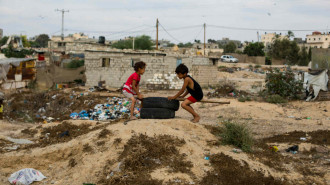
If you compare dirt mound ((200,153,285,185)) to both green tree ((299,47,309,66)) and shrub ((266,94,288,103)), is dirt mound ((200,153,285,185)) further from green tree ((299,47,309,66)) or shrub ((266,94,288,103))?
green tree ((299,47,309,66))

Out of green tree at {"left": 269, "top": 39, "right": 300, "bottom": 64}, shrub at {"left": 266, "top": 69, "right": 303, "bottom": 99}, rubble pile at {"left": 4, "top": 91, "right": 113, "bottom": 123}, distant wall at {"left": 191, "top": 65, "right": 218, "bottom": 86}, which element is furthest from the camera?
green tree at {"left": 269, "top": 39, "right": 300, "bottom": 64}

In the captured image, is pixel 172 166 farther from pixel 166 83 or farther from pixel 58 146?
pixel 166 83

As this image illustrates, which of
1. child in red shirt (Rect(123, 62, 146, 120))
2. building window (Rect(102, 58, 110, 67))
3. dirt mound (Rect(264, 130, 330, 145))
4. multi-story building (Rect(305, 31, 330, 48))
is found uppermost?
multi-story building (Rect(305, 31, 330, 48))

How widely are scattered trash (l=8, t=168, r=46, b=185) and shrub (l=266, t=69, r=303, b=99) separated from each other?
37.0 ft

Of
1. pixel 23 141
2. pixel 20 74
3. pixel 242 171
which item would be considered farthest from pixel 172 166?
pixel 20 74

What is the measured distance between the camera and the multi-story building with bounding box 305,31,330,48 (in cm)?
6294

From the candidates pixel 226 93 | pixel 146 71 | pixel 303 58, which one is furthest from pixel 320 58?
pixel 303 58

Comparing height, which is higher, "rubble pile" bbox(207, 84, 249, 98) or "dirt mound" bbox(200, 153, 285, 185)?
"rubble pile" bbox(207, 84, 249, 98)

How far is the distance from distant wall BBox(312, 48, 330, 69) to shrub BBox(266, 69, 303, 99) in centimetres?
145

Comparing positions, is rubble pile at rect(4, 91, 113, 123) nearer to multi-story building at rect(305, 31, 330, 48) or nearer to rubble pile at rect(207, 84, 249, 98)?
rubble pile at rect(207, 84, 249, 98)

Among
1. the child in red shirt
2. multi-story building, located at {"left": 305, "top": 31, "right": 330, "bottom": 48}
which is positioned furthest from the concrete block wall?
multi-story building, located at {"left": 305, "top": 31, "right": 330, "bottom": 48}

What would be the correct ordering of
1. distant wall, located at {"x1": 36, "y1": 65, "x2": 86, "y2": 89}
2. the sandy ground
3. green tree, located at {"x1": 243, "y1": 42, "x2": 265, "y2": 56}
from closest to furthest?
the sandy ground, distant wall, located at {"x1": 36, "y1": 65, "x2": 86, "y2": 89}, green tree, located at {"x1": 243, "y1": 42, "x2": 265, "y2": 56}

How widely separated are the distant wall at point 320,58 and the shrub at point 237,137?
9.90 meters

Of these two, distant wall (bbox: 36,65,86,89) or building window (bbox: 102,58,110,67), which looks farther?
building window (bbox: 102,58,110,67)
